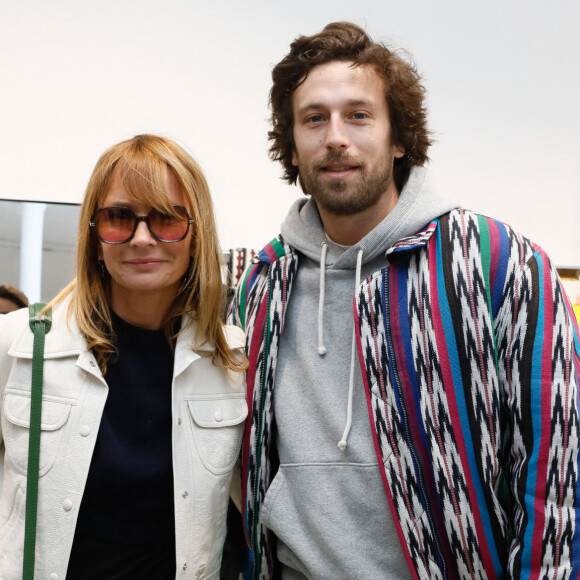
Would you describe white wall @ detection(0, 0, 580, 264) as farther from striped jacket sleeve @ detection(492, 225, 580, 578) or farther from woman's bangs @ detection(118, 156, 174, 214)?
striped jacket sleeve @ detection(492, 225, 580, 578)

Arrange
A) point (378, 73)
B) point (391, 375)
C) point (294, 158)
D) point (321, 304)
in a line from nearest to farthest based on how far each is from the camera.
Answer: point (391, 375) → point (321, 304) → point (378, 73) → point (294, 158)

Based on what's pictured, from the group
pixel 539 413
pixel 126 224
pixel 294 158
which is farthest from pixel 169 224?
pixel 539 413

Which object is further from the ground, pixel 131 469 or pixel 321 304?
pixel 321 304

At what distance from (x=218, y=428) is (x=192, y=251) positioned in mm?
364

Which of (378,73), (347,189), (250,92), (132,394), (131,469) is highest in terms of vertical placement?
(250,92)

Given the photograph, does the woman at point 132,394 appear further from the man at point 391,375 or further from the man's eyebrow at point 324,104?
the man's eyebrow at point 324,104

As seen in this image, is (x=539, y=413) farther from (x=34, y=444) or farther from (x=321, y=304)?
(x=34, y=444)

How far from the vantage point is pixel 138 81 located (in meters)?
2.48

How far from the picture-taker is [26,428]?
1128 mm

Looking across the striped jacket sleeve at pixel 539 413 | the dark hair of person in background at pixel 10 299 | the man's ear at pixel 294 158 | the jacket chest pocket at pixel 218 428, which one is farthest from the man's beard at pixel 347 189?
the dark hair of person in background at pixel 10 299

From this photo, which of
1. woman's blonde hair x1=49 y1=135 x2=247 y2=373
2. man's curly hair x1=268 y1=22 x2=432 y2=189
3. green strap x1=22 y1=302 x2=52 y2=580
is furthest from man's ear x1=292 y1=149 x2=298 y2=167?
green strap x1=22 y1=302 x2=52 y2=580

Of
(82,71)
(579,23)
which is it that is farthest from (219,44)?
(579,23)

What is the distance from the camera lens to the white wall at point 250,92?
2.40 m

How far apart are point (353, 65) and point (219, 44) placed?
1.31 metres
